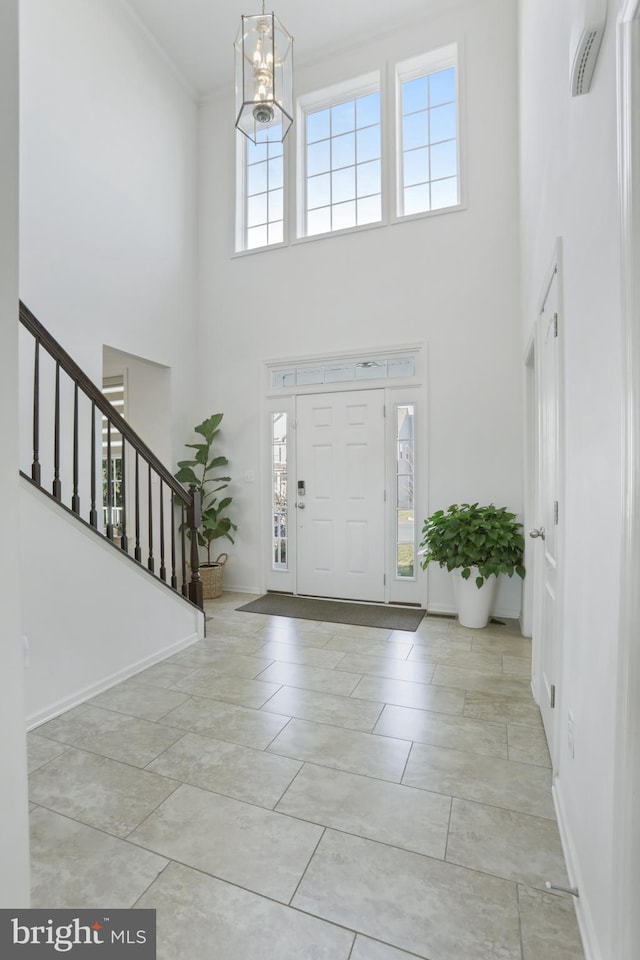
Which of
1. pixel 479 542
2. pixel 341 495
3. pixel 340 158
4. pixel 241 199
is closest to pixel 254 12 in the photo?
pixel 340 158

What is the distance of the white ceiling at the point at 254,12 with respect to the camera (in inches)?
173

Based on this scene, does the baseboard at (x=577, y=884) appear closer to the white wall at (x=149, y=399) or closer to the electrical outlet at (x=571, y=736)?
the electrical outlet at (x=571, y=736)

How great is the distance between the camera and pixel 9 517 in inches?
42.6

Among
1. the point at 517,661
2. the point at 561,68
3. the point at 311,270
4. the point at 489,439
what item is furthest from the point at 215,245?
the point at 517,661

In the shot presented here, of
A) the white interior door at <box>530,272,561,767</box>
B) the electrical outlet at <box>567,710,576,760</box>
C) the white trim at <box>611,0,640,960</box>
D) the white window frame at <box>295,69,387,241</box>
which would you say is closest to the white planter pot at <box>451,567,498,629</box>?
the white interior door at <box>530,272,561,767</box>

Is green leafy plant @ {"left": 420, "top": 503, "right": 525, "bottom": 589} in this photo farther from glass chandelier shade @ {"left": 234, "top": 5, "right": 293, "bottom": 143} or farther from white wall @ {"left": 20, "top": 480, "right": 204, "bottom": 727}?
glass chandelier shade @ {"left": 234, "top": 5, "right": 293, "bottom": 143}

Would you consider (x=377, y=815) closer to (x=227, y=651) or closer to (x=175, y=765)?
(x=175, y=765)

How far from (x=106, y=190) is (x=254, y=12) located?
2112 millimetres

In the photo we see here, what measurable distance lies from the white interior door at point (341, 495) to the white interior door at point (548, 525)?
204 cm

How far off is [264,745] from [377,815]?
63 cm

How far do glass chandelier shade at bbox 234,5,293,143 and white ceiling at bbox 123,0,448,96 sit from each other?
6.61 ft

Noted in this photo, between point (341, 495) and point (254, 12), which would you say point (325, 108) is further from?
point (341, 495)

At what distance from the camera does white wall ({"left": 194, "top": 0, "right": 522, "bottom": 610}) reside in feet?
13.8

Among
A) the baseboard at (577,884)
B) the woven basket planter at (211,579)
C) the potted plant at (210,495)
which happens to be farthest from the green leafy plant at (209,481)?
the baseboard at (577,884)
